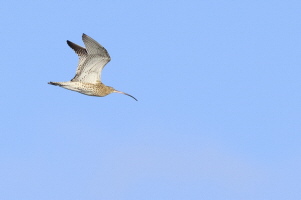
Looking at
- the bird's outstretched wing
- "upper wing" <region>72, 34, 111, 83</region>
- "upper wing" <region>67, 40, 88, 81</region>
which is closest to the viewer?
"upper wing" <region>72, 34, 111, 83</region>

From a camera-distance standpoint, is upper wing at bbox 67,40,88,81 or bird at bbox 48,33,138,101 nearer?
bird at bbox 48,33,138,101

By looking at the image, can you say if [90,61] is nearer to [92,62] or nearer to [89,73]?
[92,62]

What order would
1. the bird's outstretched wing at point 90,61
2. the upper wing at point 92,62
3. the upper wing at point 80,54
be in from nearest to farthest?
the upper wing at point 92,62 → the bird's outstretched wing at point 90,61 → the upper wing at point 80,54

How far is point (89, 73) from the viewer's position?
32.5 metres

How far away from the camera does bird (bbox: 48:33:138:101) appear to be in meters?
31.4

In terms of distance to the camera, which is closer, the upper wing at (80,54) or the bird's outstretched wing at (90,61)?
the bird's outstretched wing at (90,61)

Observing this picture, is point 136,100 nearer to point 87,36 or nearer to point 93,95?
point 93,95

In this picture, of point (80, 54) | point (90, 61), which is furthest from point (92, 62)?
point (80, 54)

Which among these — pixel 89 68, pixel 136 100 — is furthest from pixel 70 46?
pixel 136 100

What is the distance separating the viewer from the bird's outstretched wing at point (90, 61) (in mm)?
30859

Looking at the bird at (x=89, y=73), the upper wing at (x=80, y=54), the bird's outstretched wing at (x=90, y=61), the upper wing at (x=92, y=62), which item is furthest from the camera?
the upper wing at (x=80, y=54)

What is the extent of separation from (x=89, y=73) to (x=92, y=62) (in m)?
0.75

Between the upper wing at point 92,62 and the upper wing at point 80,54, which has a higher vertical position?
the upper wing at point 80,54

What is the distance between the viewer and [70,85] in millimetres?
32219
